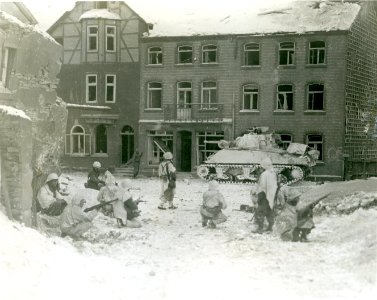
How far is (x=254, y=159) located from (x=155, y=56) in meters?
3.13

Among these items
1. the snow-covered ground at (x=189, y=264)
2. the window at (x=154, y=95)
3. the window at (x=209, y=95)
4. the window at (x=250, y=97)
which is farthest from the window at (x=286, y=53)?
the snow-covered ground at (x=189, y=264)

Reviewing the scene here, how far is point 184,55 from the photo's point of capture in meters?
12.1

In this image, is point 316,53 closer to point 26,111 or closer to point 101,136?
point 101,136

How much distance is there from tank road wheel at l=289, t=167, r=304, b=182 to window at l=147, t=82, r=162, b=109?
2843 millimetres

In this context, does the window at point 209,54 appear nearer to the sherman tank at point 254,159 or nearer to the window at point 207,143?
the window at point 207,143

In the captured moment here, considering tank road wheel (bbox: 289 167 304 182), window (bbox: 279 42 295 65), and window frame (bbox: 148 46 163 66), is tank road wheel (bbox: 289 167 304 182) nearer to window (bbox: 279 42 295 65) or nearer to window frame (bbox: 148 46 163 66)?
window (bbox: 279 42 295 65)

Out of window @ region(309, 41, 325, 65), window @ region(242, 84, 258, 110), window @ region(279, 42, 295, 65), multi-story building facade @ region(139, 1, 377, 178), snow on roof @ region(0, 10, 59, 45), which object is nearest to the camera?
snow on roof @ region(0, 10, 59, 45)

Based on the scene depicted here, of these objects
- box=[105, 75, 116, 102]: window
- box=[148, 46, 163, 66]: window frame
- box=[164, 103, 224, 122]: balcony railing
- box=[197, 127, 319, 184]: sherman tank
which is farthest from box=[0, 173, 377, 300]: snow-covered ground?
box=[148, 46, 163, 66]: window frame

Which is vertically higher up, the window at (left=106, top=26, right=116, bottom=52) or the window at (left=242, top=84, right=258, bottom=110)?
the window at (left=106, top=26, right=116, bottom=52)

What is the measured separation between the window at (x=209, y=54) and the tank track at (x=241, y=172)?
218 cm

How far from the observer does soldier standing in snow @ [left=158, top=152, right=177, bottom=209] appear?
966 cm

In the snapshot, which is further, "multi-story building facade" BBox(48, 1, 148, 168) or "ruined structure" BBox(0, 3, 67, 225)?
"multi-story building facade" BBox(48, 1, 148, 168)

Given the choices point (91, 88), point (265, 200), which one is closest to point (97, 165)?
point (91, 88)

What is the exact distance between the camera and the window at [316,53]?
9.41 meters
